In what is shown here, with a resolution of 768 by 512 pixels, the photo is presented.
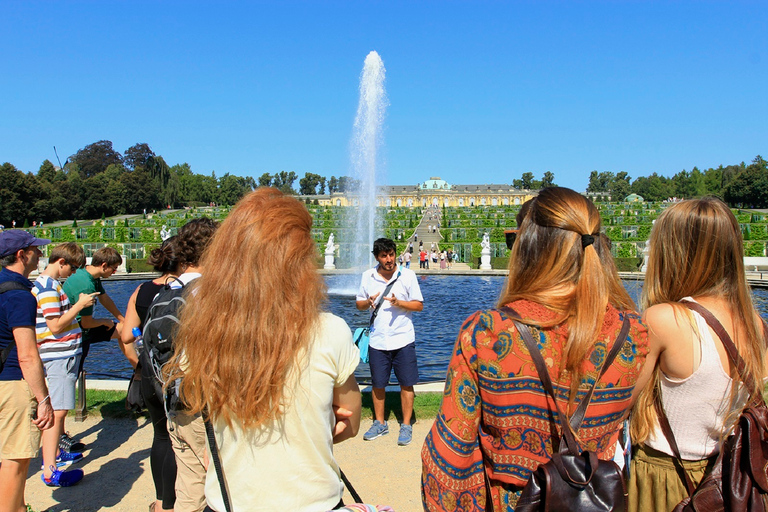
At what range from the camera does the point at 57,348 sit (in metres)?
3.80

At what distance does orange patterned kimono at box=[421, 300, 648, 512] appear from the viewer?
1457 mm

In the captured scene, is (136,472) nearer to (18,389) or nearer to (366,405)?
(18,389)

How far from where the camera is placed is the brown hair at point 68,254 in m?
3.99

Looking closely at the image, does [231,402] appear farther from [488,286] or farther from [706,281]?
[488,286]

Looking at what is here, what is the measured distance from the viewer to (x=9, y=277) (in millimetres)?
2793

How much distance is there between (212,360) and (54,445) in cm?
289

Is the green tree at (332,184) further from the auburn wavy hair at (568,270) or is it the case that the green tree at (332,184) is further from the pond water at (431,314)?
Result: the auburn wavy hair at (568,270)

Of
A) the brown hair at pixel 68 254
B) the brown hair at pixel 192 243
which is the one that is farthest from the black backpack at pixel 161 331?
the brown hair at pixel 68 254

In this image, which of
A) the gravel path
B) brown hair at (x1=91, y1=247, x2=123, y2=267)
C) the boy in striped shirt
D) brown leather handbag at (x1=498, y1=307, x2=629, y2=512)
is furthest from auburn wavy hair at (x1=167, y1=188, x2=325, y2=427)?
brown hair at (x1=91, y1=247, x2=123, y2=267)

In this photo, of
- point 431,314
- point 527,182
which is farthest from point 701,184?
point 431,314

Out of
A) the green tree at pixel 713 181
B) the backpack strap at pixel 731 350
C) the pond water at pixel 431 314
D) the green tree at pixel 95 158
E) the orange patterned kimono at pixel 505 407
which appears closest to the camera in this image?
the orange patterned kimono at pixel 505 407

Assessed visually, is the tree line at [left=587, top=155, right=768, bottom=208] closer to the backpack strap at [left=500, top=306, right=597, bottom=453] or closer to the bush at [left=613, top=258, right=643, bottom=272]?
the bush at [left=613, top=258, right=643, bottom=272]

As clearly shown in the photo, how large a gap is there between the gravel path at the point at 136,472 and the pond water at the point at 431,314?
1.53 metres

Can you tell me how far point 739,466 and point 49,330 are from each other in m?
3.98
